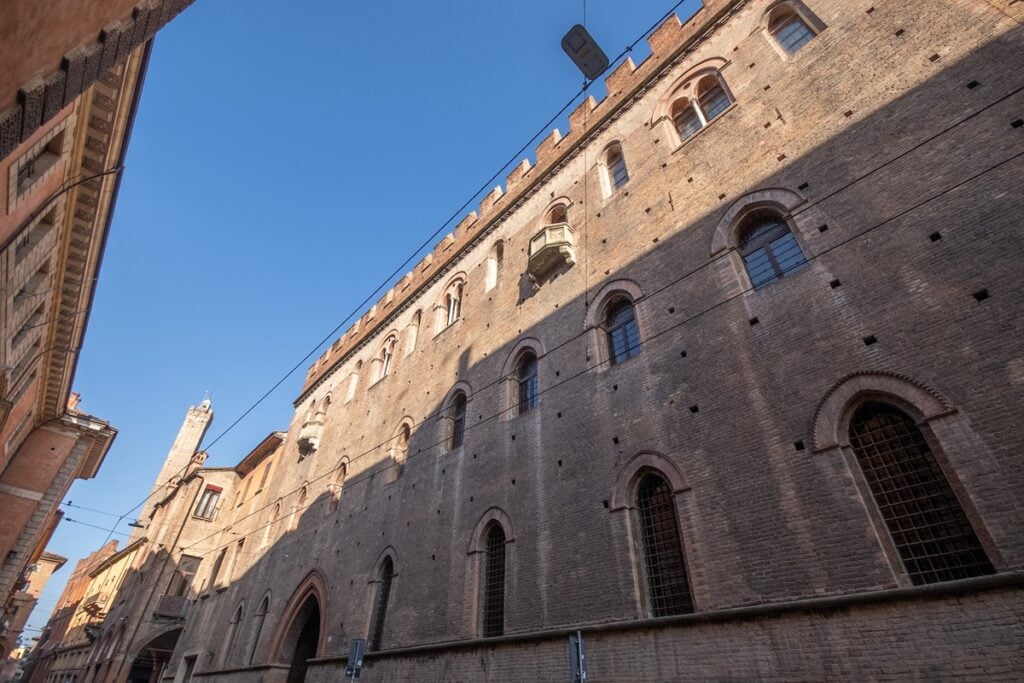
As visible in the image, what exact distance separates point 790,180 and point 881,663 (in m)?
6.10

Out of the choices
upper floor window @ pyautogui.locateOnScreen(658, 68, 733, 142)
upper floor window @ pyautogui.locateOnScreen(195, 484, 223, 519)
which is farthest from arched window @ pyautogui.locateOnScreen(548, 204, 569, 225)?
upper floor window @ pyautogui.locateOnScreen(195, 484, 223, 519)

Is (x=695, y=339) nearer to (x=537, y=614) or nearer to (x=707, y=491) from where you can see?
(x=707, y=491)

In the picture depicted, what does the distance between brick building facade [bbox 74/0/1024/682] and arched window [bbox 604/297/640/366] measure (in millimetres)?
57

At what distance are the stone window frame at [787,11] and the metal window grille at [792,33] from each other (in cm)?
6

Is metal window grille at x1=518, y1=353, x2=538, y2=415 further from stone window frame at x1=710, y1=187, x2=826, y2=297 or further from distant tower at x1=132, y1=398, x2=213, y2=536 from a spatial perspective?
distant tower at x1=132, y1=398, x2=213, y2=536

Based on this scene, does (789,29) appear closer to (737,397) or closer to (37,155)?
(737,397)

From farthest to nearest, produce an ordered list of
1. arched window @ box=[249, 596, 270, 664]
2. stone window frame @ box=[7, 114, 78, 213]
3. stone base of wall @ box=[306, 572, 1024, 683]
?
arched window @ box=[249, 596, 270, 664], stone window frame @ box=[7, 114, 78, 213], stone base of wall @ box=[306, 572, 1024, 683]

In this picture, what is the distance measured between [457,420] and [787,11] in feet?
35.3

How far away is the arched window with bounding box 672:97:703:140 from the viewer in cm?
1044

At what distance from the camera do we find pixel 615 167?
1209cm

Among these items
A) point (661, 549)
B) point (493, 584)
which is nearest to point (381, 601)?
point (493, 584)

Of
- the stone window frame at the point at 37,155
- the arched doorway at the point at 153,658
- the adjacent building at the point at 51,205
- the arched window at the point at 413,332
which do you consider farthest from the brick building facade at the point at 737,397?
the arched doorway at the point at 153,658

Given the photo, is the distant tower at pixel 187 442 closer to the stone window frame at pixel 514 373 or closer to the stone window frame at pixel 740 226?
the stone window frame at pixel 514 373

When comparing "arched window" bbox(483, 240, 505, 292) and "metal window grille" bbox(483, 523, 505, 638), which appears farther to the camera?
"arched window" bbox(483, 240, 505, 292)
